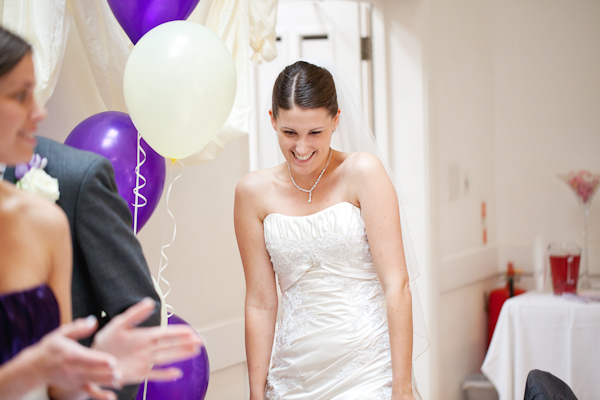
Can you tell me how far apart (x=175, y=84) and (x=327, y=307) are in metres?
→ 0.88

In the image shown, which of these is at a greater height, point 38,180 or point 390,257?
point 38,180

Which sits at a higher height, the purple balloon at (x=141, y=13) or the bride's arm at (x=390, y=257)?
the purple balloon at (x=141, y=13)

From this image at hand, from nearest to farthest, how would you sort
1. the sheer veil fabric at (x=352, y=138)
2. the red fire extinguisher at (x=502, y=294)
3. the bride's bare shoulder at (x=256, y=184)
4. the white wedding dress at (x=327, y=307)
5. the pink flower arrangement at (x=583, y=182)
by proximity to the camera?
the white wedding dress at (x=327, y=307) → the bride's bare shoulder at (x=256, y=184) → the sheer veil fabric at (x=352, y=138) → the pink flower arrangement at (x=583, y=182) → the red fire extinguisher at (x=502, y=294)

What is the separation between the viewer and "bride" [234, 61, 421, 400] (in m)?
2.05

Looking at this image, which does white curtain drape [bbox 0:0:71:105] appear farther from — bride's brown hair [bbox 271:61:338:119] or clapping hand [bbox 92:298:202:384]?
clapping hand [bbox 92:298:202:384]

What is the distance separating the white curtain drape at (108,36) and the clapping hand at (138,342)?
1.15 m

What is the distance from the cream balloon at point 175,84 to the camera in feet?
5.75

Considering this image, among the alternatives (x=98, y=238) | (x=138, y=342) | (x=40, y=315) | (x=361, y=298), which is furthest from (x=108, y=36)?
(x=138, y=342)

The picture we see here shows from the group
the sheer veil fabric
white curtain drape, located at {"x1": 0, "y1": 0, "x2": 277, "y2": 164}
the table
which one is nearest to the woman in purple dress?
white curtain drape, located at {"x1": 0, "y1": 0, "x2": 277, "y2": 164}

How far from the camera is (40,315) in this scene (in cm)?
98

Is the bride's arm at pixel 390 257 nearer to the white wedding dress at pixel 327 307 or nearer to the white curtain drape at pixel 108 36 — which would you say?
the white wedding dress at pixel 327 307

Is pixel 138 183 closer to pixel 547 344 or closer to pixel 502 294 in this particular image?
pixel 547 344

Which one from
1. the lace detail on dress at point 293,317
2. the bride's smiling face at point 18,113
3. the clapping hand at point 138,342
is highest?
the bride's smiling face at point 18,113

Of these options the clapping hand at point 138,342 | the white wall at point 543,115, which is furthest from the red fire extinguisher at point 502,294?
the clapping hand at point 138,342
